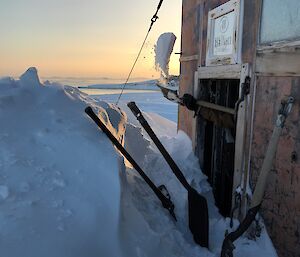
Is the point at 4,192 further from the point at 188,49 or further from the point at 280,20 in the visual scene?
the point at 188,49

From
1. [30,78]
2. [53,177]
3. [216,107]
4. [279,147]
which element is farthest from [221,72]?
[53,177]

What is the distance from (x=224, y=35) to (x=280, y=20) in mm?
1572

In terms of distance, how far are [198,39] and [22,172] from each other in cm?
429

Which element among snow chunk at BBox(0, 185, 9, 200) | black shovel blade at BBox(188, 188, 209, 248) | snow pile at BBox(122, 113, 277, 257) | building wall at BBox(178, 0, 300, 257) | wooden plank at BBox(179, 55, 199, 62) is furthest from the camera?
wooden plank at BBox(179, 55, 199, 62)

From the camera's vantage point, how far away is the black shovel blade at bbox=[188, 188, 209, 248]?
14.1ft

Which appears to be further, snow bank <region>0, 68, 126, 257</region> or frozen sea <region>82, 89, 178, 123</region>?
frozen sea <region>82, 89, 178, 123</region>

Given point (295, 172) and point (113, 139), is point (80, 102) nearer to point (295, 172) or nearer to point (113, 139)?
point (113, 139)

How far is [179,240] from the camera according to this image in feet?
13.1

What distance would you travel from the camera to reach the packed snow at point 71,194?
9.26 ft

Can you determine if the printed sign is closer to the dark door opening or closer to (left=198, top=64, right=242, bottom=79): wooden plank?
(left=198, top=64, right=242, bottom=79): wooden plank

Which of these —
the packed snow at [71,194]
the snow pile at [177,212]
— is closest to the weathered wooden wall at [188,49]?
the snow pile at [177,212]

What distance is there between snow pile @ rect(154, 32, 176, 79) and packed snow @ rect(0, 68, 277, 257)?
3731 mm

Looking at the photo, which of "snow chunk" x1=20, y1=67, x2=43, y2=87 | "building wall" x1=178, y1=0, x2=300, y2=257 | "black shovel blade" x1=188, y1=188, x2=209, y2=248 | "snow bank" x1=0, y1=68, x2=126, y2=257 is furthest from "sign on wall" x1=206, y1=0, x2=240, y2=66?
"snow chunk" x1=20, y1=67, x2=43, y2=87

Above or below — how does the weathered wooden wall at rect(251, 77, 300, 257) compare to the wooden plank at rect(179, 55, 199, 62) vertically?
below
